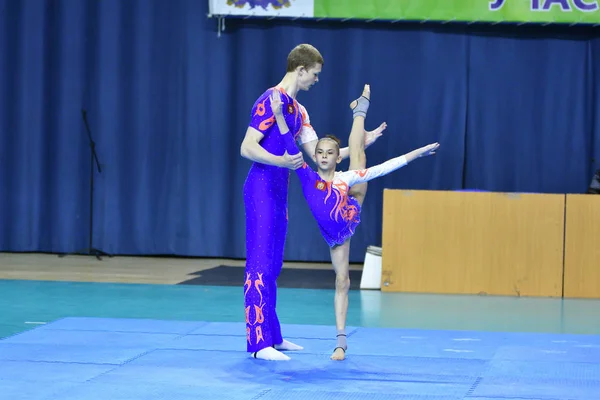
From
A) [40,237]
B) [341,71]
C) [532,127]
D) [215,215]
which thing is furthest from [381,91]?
[40,237]

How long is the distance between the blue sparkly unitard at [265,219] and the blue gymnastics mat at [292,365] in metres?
0.23

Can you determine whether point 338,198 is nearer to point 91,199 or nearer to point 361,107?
point 361,107

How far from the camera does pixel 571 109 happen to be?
901 cm

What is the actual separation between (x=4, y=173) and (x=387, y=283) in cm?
437

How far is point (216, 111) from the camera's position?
9391 mm

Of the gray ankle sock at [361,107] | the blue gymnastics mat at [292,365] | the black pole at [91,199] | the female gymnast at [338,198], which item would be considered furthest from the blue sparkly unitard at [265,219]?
the black pole at [91,199]

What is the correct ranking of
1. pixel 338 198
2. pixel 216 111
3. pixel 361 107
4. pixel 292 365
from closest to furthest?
pixel 292 365 → pixel 338 198 → pixel 361 107 → pixel 216 111

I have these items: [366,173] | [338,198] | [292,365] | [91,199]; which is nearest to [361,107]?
[366,173]

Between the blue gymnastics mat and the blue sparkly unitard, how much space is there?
0.23 meters

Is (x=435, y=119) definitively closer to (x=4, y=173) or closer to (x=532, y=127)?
(x=532, y=127)

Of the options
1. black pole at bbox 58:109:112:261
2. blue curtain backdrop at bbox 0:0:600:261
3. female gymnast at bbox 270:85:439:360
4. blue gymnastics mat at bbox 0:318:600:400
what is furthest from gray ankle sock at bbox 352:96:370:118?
black pole at bbox 58:109:112:261

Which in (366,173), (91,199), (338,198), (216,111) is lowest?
(91,199)

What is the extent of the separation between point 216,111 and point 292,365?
208 inches

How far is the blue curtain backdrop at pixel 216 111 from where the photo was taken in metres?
9.03
